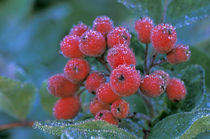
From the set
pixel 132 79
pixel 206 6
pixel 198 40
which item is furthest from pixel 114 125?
pixel 198 40

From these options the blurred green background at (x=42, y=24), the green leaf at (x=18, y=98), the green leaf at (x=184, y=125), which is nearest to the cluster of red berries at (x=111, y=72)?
the green leaf at (x=184, y=125)

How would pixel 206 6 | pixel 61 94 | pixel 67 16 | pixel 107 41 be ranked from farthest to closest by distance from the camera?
pixel 67 16 → pixel 206 6 → pixel 61 94 → pixel 107 41

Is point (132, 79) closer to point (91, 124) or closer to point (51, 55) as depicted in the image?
point (91, 124)

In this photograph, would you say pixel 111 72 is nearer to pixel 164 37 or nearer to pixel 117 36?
pixel 117 36

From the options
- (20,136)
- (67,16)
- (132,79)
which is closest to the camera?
(132,79)

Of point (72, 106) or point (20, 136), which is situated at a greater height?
point (20, 136)

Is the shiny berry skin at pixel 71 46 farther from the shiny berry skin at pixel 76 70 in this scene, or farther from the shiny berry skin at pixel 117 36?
the shiny berry skin at pixel 117 36
